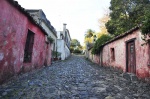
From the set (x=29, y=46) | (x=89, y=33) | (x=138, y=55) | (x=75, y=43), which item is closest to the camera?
(x=138, y=55)

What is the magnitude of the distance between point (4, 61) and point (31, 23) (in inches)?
138

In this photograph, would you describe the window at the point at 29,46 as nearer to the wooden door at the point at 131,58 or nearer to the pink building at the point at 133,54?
the pink building at the point at 133,54

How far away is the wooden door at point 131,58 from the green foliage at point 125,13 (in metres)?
10.5

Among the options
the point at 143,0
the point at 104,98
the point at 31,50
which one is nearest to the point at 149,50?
the point at 104,98

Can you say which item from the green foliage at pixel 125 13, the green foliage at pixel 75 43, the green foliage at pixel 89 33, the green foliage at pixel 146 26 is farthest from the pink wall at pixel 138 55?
the green foliage at pixel 75 43

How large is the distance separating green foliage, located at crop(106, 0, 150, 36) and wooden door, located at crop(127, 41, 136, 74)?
10478 millimetres

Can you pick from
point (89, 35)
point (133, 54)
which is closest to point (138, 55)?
point (133, 54)

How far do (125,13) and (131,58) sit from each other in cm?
1377

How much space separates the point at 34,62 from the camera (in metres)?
9.95

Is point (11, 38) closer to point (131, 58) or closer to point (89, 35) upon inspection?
point (131, 58)

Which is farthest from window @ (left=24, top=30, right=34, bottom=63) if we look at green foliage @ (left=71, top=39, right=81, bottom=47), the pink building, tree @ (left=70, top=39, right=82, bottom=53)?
green foliage @ (left=71, top=39, right=81, bottom=47)

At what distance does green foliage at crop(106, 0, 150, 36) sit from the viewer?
19797 millimetres

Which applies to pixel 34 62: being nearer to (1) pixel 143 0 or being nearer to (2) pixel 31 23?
(2) pixel 31 23

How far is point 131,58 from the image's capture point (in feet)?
29.8
